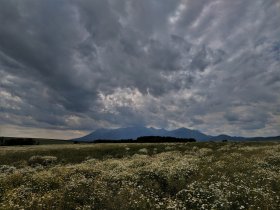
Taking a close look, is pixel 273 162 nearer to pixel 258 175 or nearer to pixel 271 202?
pixel 258 175

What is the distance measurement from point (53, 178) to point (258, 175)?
505 inches

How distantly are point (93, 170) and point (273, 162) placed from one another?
14.3m

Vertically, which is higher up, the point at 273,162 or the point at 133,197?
the point at 273,162

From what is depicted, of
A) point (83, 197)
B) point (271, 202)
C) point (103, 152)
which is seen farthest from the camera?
point (103, 152)

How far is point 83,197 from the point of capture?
14.5m

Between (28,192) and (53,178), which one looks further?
(53,178)

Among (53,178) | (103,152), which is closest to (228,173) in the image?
(53,178)

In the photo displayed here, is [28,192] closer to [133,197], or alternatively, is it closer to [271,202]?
[133,197]

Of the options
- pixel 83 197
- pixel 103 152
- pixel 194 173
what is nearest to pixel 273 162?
pixel 194 173

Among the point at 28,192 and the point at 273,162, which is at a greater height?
the point at 273,162

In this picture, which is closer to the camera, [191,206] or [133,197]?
[191,206]

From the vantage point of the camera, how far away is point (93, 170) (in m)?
22.0

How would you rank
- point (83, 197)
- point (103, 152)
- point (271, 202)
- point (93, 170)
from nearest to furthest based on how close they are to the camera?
1. point (271, 202)
2. point (83, 197)
3. point (93, 170)
4. point (103, 152)

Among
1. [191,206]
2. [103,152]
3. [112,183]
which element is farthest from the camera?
[103,152]
